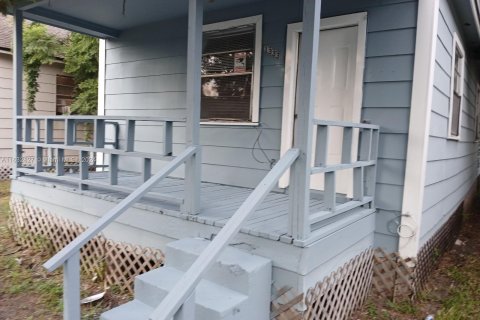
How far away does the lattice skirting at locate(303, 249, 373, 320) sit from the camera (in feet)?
8.71

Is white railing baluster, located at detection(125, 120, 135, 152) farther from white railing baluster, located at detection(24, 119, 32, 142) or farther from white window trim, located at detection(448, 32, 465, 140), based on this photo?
white window trim, located at detection(448, 32, 465, 140)

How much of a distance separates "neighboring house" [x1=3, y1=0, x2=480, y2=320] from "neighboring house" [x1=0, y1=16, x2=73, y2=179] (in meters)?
4.29

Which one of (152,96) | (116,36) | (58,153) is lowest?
(58,153)

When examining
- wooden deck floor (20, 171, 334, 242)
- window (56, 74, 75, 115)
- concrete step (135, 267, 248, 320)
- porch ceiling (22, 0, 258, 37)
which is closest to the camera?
concrete step (135, 267, 248, 320)

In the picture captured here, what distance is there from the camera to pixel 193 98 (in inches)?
120

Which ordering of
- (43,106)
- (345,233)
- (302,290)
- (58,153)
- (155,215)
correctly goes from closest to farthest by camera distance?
(302,290) → (345,233) → (155,215) → (58,153) → (43,106)

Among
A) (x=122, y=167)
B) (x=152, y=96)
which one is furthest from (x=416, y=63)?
(x=122, y=167)

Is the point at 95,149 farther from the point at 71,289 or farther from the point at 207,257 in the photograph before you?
the point at 207,257

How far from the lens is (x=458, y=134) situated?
5.43 m

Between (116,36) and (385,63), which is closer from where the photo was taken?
(385,63)

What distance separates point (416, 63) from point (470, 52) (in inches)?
143

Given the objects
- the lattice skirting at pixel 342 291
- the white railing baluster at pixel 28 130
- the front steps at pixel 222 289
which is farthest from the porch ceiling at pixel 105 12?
the lattice skirting at pixel 342 291

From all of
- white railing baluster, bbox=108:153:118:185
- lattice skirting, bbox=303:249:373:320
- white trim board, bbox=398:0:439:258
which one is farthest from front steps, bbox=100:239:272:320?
white trim board, bbox=398:0:439:258

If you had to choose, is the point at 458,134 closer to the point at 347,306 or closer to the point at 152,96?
the point at 347,306
